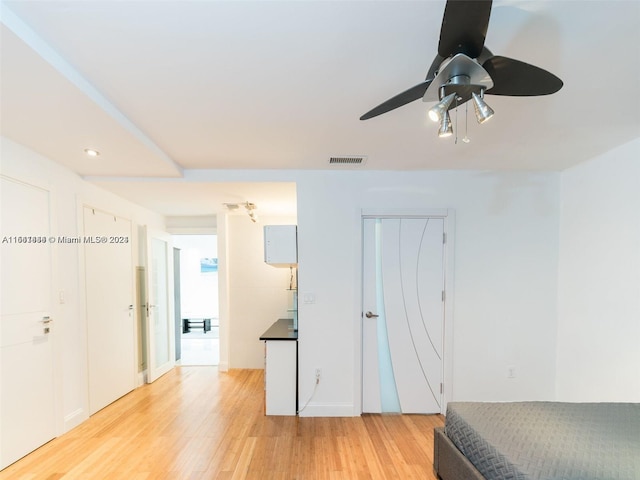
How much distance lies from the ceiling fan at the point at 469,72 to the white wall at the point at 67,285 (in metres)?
2.83

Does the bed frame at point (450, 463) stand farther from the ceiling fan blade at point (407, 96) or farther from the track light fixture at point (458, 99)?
the ceiling fan blade at point (407, 96)

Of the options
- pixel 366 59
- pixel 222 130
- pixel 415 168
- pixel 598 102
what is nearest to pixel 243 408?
pixel 222 130

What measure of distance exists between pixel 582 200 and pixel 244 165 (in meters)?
3.21

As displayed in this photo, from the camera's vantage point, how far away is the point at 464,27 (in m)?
0.98

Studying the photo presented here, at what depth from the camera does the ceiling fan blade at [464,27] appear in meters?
0.91

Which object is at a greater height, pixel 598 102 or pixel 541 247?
pixel 598 102

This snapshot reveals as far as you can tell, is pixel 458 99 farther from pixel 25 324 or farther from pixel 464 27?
pixel 25 324

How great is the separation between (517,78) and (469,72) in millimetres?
265

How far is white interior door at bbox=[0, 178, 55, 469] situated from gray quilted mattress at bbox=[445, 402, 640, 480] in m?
3.07

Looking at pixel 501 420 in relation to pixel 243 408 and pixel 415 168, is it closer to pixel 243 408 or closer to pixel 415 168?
pixel 415 168

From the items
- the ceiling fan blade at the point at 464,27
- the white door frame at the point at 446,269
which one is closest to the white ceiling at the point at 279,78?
the ceiling fan blade at the point at 464,27

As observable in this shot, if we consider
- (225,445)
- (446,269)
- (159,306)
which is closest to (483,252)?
(446,269)

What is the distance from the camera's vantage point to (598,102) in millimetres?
1889

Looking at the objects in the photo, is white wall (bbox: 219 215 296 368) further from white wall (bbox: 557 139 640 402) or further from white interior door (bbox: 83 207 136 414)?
white wall (bbox: 557 139 640 402)
